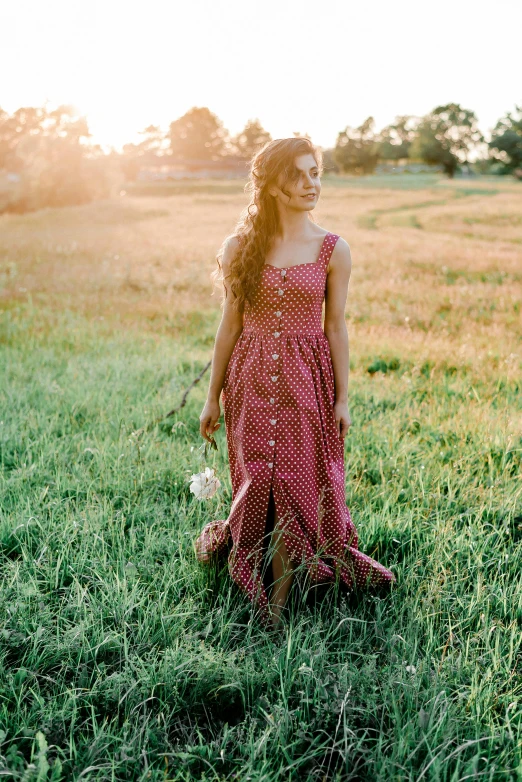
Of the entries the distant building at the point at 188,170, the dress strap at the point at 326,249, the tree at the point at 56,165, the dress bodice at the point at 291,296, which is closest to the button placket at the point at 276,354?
the dress bodice at the point at 291,296

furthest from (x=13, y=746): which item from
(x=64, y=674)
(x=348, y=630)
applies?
(x=348, y=630)

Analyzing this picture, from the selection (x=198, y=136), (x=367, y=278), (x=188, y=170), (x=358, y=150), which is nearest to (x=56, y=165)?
(x=188, y=170)

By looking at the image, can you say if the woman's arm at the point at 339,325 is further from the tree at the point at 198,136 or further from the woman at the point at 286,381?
the tree at the point at 198,136

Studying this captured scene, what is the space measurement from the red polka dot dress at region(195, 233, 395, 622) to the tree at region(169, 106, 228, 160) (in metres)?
76.0

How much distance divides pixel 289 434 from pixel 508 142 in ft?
237

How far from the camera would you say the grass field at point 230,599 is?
80.2 inches

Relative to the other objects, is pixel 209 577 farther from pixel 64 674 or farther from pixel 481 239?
pixel 481 239

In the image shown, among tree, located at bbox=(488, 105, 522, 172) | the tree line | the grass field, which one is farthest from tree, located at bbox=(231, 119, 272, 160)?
the grass field

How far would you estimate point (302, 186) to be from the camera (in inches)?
104

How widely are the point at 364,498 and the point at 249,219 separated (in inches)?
66.6

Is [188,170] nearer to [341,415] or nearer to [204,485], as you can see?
[204,485]

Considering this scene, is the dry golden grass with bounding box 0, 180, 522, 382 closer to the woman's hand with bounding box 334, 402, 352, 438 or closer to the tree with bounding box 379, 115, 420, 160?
the woman's hand with bounding box 334, 402, 352, 438

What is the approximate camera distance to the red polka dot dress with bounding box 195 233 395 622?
272cm

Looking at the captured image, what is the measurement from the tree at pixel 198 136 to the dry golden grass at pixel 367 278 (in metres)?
58.2
